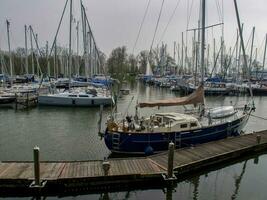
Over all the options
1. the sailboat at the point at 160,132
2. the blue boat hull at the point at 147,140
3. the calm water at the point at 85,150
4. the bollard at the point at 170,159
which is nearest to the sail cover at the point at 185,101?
the sailboat at the point at 160,132

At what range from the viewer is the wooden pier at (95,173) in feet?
51.2

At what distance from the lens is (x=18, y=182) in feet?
50.6

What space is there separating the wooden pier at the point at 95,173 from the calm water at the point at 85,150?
1.74 feet

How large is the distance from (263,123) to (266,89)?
3882 centimetres

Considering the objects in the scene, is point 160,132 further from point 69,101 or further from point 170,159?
point 69,101

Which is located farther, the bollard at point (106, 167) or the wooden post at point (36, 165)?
the bollard at point (106, 167)

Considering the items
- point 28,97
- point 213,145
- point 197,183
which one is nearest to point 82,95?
point 28,97

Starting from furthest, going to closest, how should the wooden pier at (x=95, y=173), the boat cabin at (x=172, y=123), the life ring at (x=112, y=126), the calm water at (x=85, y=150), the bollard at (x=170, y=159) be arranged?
the boat cabin at (x=172, y=123), the life ring at (x=112, y=126), the calm water at (x=85, y=150), the bollard at (x=170, y=159), the wooden pier at (x=95, y=173)

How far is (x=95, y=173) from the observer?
1645 centimetres

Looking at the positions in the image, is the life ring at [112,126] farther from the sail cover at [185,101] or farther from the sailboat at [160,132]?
the sail cover at [185,101]

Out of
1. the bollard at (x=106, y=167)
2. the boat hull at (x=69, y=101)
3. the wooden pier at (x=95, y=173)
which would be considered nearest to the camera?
the wooden pier at (x=95, y=173)

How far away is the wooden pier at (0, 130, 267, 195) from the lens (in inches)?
614

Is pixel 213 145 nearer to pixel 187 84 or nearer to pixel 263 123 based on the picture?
pixel 263 123

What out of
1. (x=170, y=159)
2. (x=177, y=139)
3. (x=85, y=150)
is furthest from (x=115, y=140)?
(x=170, y=159)
